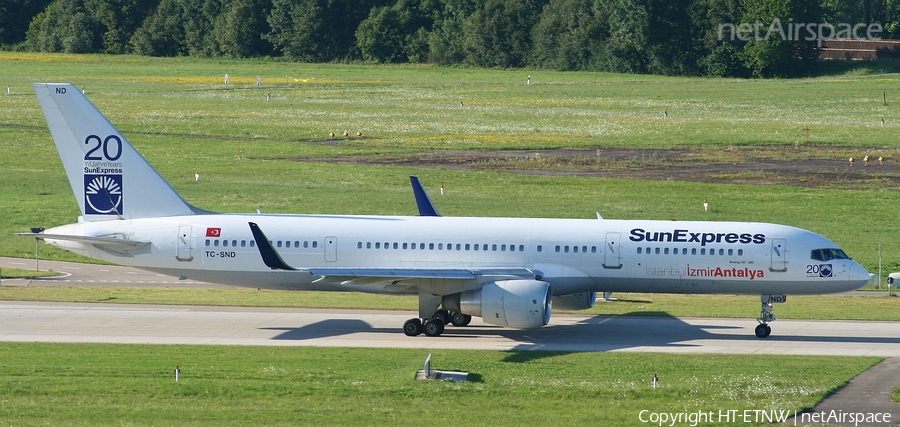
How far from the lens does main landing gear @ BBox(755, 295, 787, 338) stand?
4291cm

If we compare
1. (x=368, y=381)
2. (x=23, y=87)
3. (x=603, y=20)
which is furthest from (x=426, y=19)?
(x=368, y=381)

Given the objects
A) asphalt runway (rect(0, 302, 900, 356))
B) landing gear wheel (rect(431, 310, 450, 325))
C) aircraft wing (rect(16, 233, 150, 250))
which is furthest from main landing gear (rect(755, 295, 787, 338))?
aircraft wing (rect(16, 233, 150, 250))

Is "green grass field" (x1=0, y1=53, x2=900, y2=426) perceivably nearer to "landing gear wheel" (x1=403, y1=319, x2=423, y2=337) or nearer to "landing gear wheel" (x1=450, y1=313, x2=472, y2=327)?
"landing gear wheel" (x1=403, y1=319, x2=423, y2=337)

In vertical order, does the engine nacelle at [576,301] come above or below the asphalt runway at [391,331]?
above

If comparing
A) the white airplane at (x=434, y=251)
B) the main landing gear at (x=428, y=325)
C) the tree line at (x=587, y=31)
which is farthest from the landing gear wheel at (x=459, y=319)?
the tree line at (x=587, y=31)

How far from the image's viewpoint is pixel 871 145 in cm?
10038

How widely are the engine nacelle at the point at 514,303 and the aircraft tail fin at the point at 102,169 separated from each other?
13.0 meters

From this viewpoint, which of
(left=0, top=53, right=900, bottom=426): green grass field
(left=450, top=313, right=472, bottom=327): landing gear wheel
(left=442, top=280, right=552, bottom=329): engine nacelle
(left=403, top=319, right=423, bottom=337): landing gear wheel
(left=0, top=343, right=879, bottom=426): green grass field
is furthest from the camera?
(left=450, top=313, right=472, bottom=327): landing gear wheel

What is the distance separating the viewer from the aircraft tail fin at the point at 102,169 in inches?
1833

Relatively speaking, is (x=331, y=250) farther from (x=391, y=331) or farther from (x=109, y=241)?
(x=109, y=241)

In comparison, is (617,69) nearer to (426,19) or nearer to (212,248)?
(426,19)

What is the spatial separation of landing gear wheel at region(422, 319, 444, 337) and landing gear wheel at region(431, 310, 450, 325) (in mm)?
200

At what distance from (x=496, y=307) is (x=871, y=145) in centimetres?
6883

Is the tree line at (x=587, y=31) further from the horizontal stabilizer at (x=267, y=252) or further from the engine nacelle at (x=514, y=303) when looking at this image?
the horizontal stabilizer at (x=267, y=252)
